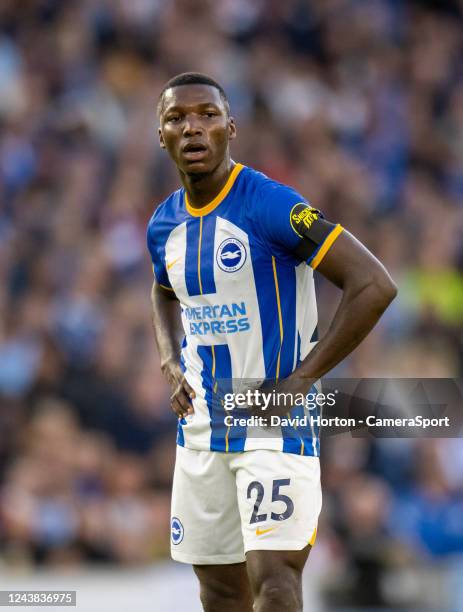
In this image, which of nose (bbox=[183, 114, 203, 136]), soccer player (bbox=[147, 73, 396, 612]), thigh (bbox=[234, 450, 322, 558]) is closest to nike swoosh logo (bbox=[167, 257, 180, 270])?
soccer player (bbox=[147, 73, 396, 612])

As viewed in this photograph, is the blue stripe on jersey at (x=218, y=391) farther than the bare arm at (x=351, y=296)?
Yes

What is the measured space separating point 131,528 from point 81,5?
5.90 meters

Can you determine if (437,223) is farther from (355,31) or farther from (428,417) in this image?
(428,417)

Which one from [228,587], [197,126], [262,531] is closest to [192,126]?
[197,126]

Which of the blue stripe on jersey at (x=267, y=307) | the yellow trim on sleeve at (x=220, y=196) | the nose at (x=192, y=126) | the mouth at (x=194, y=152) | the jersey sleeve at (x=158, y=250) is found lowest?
the blue stripe on jersey at (x=267, y=307)

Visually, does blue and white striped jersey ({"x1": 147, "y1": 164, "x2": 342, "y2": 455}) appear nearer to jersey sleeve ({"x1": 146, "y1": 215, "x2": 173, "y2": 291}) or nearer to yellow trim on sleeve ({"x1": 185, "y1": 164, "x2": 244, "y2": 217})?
yellow trim on sleeve ({"x1": 185, "y1": 164, "x2": 244, "y2": 217})

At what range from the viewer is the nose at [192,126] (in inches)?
189

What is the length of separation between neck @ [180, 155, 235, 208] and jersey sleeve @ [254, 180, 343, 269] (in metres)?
0.23

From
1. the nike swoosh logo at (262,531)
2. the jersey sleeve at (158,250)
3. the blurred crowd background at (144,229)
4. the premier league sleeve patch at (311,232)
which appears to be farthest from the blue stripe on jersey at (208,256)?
the blurred crowd background at (144,229)

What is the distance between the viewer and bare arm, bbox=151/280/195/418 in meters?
5.18

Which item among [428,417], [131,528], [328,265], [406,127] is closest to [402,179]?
[406,127]

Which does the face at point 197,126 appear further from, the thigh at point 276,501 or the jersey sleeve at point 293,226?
the thigh at point 276,501

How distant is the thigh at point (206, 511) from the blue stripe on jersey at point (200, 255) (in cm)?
67

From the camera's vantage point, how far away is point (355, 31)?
13.6m
